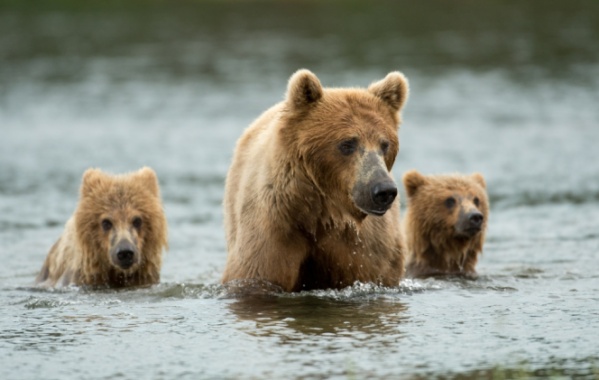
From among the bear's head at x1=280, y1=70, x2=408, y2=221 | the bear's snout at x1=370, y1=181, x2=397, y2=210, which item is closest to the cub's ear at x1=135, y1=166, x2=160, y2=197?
the bear's head at x1=280, y1=70, x2=408, y2=221

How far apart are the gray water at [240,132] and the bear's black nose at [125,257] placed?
1.06ft

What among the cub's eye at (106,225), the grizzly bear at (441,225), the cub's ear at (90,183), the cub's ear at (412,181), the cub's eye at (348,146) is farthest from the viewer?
the cub's ear at (412,181)

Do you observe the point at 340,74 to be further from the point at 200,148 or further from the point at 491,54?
the point at 200,148

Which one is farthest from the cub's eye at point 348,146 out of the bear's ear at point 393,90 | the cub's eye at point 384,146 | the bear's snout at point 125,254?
the bear's snout at point 125,254

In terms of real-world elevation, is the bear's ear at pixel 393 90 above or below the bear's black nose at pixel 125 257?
above

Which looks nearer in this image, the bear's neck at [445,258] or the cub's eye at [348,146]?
the cub's eye at [348,146]

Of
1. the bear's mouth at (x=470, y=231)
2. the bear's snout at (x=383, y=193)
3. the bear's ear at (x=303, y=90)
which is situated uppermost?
the bear's ear at (x=303, y=90)

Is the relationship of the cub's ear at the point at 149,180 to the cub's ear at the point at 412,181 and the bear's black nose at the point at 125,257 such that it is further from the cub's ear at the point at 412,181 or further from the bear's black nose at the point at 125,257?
the cub's ear at the point at 412,181

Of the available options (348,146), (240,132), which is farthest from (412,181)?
→ (240,132)

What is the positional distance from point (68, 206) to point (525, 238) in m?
6.03

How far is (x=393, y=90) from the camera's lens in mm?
8164

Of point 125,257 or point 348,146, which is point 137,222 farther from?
point 348,146

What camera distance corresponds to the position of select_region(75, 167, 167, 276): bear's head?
10.3 m

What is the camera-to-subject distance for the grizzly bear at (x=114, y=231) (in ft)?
33.9
